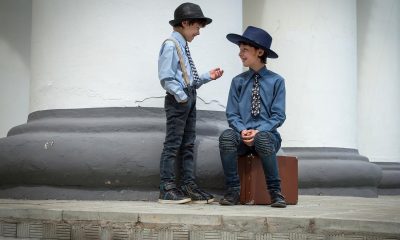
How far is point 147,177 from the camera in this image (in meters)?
6.20

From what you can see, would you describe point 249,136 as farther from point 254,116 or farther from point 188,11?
point 188,11

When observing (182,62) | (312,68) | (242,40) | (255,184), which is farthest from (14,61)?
(255,184)

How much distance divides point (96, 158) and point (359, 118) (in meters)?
6.23

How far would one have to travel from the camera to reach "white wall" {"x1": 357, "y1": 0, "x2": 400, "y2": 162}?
1125 centimetres

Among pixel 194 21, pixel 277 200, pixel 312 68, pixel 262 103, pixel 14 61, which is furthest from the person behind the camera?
pixel 14 61

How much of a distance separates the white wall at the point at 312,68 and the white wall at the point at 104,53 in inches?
103

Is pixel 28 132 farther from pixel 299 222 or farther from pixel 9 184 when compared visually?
pixel 299 222

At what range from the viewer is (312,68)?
30.2 feet

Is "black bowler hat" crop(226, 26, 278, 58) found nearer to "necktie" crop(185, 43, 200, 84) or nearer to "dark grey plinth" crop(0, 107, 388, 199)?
"necktie" crop(185, 43, 200, 84)

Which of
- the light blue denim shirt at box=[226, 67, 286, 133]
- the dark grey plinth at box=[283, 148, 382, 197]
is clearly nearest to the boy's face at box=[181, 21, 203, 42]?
the light blue denim shirt at box=[226, 67, 286, 133]

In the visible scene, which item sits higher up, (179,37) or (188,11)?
(188,11)

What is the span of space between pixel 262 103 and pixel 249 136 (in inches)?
15.2

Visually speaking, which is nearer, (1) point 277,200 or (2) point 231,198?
(1) point 277,200

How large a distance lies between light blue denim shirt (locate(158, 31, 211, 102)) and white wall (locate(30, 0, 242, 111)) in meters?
0.53
